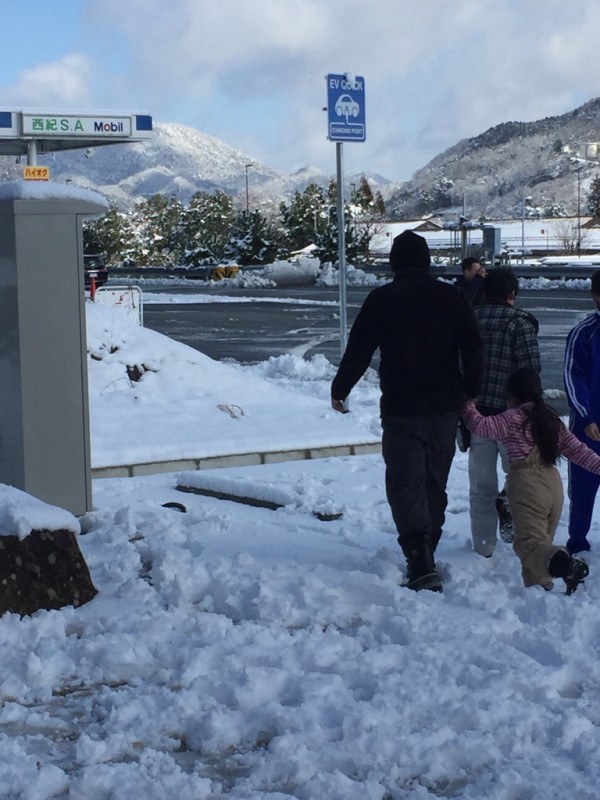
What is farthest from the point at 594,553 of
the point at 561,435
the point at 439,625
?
the point at 439,625

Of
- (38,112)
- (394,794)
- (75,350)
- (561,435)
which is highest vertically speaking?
(38,112)

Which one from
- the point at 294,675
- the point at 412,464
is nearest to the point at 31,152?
the point at 412,464

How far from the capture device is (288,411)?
10641 millimetres

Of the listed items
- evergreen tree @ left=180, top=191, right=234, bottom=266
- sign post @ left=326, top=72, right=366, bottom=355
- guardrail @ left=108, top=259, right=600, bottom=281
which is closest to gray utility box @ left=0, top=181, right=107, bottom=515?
sign post @ left=326, top=72, right=366, bottom=355

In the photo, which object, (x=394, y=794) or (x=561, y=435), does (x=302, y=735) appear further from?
(x=561, y=435)

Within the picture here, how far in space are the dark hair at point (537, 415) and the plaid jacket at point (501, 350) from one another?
38cm

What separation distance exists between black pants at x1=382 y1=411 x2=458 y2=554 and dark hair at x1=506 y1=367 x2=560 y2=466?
365mm

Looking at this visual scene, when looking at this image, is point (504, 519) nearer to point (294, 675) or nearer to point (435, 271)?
point (294, 675)

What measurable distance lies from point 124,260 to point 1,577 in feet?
238

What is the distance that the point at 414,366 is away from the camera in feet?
19.1

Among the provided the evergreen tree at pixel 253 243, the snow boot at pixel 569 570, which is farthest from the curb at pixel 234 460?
the evergreen tree at pixel 253 243

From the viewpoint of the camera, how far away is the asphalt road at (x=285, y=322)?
1875 cm

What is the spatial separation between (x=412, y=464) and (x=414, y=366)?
1.61 feet

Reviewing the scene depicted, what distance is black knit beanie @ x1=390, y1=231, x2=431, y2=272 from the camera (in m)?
5.91
